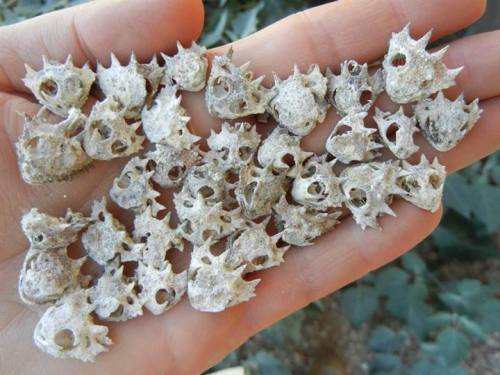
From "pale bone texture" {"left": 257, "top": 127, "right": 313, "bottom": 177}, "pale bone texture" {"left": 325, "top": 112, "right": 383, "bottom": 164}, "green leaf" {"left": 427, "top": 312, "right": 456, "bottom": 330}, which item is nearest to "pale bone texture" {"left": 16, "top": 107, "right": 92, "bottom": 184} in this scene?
"pale bone texture" {"left": 257, "top": 127, "right": 313, "bottom": 177}

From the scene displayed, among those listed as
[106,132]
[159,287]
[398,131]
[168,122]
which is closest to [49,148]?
[106,132]

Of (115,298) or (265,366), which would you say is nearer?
(115,298)

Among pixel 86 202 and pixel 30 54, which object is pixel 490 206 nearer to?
pixel 86 202

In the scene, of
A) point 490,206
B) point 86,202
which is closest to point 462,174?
point 490,206

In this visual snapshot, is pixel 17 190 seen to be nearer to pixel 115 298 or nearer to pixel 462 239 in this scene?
pixel 115 298

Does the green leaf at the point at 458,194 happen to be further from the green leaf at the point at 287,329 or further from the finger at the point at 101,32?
the finger at the point at 101,32

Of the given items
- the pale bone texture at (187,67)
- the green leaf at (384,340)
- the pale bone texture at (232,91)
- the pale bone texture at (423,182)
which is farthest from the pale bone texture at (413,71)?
the green leaf at (384,340)

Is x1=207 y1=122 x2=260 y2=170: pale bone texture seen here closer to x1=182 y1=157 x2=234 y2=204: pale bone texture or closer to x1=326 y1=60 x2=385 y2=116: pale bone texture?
x1=182 y1=157 x2=234 y2=204: pale bone texture
